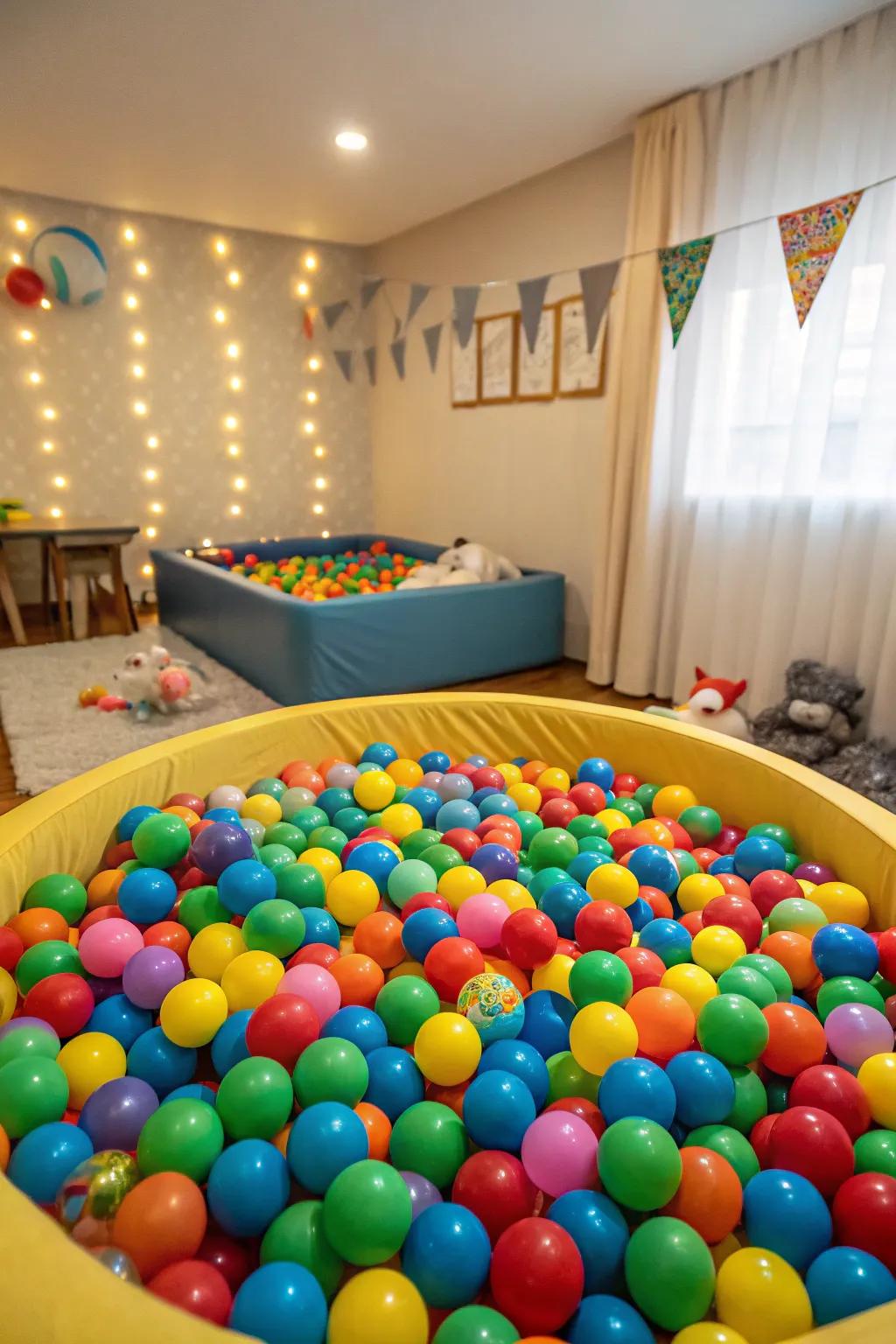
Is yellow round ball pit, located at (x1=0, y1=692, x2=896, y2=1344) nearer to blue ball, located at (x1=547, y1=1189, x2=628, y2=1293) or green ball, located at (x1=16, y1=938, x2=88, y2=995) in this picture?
green ball, located at (x1=16, y1=938, x2=88, y2=995)

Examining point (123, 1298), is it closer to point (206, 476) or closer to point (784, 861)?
point (784, 861)

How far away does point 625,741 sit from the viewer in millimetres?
2076

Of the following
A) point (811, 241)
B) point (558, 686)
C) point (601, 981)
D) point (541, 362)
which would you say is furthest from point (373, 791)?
point (541, 362)

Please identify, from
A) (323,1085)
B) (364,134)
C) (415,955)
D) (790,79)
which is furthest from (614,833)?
(364,134)

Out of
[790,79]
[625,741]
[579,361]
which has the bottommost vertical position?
[625,741]

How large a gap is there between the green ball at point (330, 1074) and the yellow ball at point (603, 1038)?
313 millimetres

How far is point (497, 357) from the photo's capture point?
14.0 ft

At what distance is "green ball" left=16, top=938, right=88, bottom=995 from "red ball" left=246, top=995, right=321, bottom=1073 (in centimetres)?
40

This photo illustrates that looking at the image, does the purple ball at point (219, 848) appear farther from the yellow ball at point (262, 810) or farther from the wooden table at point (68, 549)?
the wooden table at point (68, 549)

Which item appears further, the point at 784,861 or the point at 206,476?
the point at 206,476

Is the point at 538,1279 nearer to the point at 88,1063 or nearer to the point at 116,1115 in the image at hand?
the point at 116,1115

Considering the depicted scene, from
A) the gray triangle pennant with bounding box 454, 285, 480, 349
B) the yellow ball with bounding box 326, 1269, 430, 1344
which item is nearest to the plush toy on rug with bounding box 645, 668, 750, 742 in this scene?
the yellow ball with bounding box 326, 1269, 430, 1344

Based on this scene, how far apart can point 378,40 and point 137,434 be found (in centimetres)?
310

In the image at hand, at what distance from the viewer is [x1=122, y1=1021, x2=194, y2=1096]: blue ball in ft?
3.76
